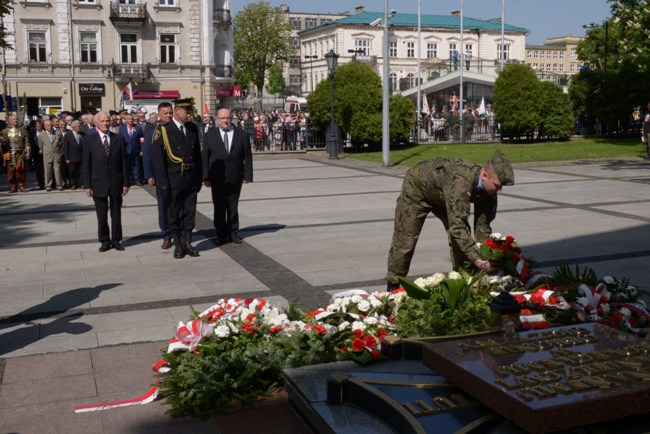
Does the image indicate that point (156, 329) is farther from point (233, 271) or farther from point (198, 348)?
point (233, 271)

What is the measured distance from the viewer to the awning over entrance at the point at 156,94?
54.1 metres

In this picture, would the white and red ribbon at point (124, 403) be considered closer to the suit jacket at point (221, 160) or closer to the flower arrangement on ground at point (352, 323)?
the flower arrangement on ground at point (352, 323)

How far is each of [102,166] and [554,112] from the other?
25.6m

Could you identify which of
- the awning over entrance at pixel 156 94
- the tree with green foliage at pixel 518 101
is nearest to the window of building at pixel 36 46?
the awning over entrance at pixel 156 94

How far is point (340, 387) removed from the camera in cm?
428

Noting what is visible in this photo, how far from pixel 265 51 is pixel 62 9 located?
1203 inches

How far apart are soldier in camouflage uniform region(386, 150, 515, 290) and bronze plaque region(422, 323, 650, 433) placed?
4.22ft

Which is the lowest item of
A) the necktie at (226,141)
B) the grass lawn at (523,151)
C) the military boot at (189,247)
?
the military boot at (189,247)

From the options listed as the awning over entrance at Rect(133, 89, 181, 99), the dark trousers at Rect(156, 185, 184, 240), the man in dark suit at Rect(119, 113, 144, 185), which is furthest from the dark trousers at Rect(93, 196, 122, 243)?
the awning over entrance at Rect(133, 89, 181, 99)

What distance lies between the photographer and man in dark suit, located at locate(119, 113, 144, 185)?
65.9 ft

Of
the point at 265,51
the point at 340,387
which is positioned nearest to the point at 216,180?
the point at 340,387

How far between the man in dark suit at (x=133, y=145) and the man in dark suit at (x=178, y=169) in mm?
9824

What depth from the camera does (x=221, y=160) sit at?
11.1 metres

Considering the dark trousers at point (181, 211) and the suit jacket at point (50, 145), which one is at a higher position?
the suit jacket at point (50, 145)
